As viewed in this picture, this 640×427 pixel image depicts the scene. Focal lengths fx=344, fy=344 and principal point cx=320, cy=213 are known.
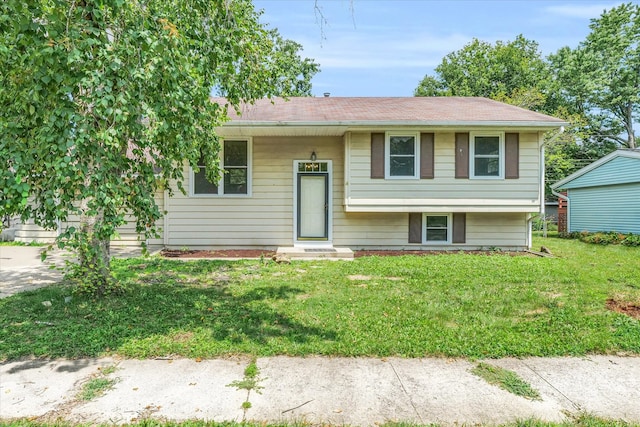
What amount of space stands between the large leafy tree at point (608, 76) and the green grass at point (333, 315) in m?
26.2

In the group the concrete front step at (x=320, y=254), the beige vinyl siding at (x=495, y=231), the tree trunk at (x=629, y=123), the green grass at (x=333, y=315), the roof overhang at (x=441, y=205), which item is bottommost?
the green grass at (x=333, y=315)

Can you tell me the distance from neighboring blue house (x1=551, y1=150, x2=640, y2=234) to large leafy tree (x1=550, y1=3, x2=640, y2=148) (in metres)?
13.0

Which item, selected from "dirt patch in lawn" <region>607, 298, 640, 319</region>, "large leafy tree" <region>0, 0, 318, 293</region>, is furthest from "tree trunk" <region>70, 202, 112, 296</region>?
"dirt patch in lawn" <region>607, 298, 640, 319</region>

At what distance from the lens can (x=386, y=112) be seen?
30.5 ft

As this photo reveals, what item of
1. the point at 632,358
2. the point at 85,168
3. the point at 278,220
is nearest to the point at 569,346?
the point at 632,358

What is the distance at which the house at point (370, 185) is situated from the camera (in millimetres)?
8617

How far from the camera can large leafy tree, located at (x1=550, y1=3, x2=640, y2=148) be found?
25.2 meters

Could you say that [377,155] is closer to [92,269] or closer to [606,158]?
[92,269]

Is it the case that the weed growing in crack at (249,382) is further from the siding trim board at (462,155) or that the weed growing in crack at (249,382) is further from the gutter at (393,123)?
the siding trim board at (462,155)

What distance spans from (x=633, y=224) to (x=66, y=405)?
16360 millimetres

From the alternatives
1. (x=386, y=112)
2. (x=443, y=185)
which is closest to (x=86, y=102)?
(x=386, y=112)

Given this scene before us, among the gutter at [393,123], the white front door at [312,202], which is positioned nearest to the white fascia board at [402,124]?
the gutter at [393,123]

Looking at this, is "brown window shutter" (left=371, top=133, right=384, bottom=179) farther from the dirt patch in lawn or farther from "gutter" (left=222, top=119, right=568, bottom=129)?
the dirt patch in lawn

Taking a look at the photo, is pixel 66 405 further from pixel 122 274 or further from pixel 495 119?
pixel 495 119
